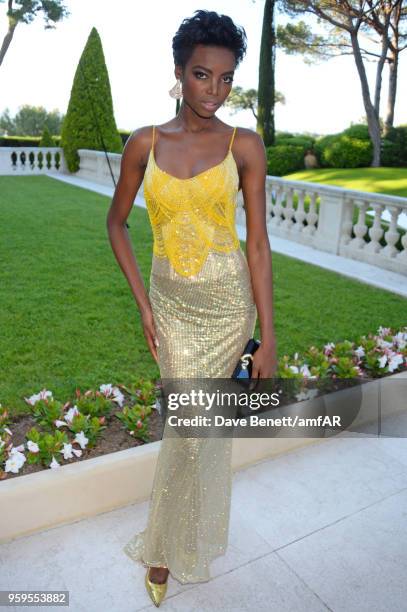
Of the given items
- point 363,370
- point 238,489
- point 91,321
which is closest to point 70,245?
point 91,321

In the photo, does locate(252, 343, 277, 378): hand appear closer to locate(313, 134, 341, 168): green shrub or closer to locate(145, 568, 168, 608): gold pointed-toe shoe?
locate(145, 568, 168, 608): gold pointed-toe shoe

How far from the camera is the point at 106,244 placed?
9.04 meters

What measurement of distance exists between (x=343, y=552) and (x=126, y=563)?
1210 millimetres

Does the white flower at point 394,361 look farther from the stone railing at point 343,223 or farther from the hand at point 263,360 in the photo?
the stone railing at point 343,223

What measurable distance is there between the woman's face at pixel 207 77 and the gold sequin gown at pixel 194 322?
0.19m

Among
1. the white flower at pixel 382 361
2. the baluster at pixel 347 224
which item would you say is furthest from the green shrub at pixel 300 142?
the white flower at pixel 382 361

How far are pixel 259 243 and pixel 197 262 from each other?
11.7 inches

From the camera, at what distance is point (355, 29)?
24219 mm

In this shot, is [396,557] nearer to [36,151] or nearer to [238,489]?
[238,489]

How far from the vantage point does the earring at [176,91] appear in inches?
95.3

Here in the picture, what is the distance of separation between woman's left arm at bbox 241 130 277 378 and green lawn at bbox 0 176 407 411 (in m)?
2.19

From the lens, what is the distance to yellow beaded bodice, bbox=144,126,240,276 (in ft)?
7.68

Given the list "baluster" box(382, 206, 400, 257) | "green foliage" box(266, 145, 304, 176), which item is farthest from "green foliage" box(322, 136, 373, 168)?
"baluster" box(382, 206, 400, 257)

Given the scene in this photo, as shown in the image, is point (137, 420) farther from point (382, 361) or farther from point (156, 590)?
point (382, 361)
